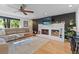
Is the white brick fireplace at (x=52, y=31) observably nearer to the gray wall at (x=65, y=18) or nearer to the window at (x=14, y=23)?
the gray wall at (x=65, y=18)

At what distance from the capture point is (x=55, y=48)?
91.3 inches

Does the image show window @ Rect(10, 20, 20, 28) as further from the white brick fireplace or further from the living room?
the white brick fireplace

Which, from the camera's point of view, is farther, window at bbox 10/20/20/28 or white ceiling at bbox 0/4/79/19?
window at bbox 10/20/20/28

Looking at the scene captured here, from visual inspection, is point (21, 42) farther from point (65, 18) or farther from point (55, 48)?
point (65, 18)

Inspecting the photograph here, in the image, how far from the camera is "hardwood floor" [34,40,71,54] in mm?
2279

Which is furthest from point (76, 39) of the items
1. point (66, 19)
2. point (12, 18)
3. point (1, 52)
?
point (1, 52)

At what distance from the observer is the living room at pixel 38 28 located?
226 centimetres

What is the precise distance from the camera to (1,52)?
7.52 feet

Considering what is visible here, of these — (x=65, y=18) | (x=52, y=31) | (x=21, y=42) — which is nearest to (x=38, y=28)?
(x=52, y=31)

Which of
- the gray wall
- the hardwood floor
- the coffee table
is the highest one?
the gray wall

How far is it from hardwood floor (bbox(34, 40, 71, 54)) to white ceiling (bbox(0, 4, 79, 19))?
613 mm

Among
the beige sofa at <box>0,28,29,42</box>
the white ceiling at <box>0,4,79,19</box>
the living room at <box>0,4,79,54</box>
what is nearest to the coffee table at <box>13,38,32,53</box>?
the living room at <box>0,4,79,54</box>
